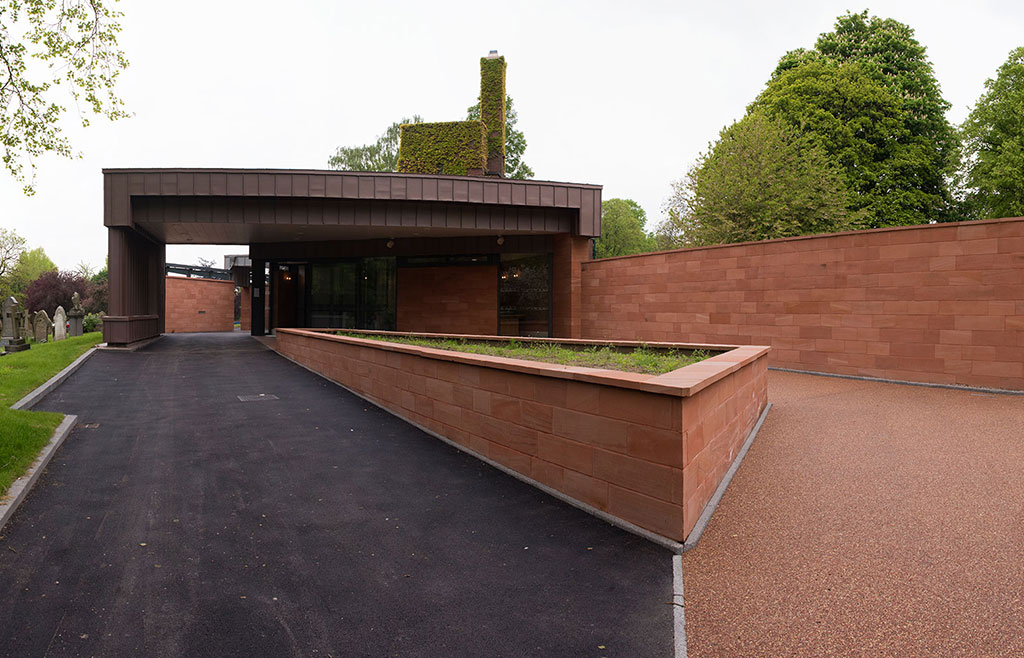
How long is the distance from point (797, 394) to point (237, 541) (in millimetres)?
8767

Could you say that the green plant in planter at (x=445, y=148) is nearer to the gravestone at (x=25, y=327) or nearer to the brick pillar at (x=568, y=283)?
the brick pillar at (x=568, y=283)

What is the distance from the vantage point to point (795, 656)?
8.05ft

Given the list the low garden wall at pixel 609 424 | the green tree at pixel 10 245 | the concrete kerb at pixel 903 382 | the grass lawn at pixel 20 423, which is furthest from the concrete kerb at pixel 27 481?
the green tree at pixel 10 245

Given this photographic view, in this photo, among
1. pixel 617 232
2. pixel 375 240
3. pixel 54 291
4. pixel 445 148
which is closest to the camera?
pixel 375 240

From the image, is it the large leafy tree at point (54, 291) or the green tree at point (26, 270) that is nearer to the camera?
the large leafy tree at point (54, 291)

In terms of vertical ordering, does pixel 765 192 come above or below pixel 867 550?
above

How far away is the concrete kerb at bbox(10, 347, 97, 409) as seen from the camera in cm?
788

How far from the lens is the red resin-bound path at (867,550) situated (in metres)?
2.60

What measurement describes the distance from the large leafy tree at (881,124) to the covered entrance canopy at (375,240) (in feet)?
45.8

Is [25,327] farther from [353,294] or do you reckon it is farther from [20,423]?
[20,423]

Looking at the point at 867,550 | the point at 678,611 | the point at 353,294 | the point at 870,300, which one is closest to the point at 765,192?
the point at 870,300

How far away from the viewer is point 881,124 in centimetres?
2364

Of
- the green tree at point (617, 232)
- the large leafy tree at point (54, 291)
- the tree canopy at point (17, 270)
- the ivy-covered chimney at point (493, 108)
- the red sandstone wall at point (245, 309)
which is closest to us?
the ivy-covered chimney at point (493, 108)

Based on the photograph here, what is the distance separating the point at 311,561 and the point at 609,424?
238 centimetres
